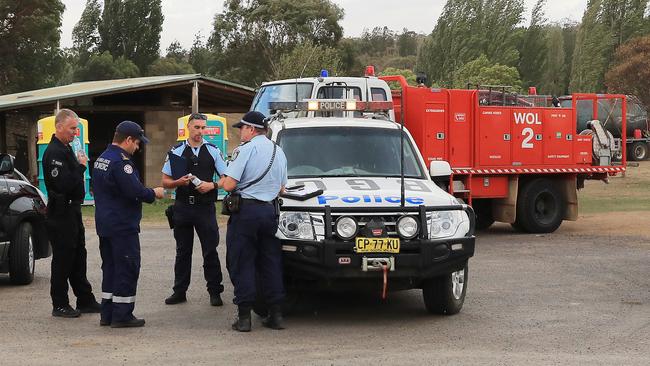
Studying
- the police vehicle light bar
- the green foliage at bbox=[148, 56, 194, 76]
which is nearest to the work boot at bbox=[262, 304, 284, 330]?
the police vehicle light bar

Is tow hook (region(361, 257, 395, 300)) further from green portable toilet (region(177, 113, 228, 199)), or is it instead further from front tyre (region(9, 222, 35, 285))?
green portable toilet (region(177, 113, 228, 199))

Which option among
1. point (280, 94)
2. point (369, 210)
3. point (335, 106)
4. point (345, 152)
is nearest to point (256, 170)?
point (369, 210)

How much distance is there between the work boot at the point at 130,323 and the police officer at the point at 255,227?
842 millimetres

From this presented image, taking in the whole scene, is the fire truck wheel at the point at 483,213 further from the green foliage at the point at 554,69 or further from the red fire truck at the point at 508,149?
the green foliage at the point at 554,69

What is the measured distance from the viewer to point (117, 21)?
91.2 meters

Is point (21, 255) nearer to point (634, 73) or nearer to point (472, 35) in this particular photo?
point (634, 73)

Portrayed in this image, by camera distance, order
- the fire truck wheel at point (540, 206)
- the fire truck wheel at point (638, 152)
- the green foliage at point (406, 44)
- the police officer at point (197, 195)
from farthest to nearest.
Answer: the green foliage at point (406, 44) → the fire truck wheel at point (638, 152) → the fire truck wheel at point (540, 206) → the police officer at point (197, 195)

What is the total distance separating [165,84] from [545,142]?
12206 mm

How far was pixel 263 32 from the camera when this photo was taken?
2867 inches

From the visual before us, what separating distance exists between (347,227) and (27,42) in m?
53.2

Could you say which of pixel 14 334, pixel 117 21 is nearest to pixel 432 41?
pixel 117 21

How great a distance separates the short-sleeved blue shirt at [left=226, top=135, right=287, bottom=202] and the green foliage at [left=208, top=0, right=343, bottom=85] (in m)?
61.5

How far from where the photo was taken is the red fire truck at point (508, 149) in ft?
52.2

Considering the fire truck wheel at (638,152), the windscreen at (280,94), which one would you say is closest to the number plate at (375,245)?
the windscreen at (280,94)
